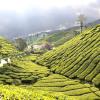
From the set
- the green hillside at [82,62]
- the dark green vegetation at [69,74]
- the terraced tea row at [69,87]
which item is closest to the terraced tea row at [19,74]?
the dark green vegetation at [69,74]

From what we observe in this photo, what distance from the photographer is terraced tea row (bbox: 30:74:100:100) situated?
11074 centimetres

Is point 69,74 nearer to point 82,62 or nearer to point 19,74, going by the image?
point 82,62

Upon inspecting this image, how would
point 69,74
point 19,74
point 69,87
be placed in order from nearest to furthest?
point 69,87 < point 69,74 < point 19,74

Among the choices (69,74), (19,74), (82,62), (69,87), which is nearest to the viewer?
(69,87)

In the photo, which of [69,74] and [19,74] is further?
[19,74]

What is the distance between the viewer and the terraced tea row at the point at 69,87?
363ft

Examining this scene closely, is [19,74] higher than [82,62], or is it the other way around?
[82,62]

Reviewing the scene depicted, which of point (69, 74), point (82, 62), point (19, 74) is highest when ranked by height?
point (82, 62)

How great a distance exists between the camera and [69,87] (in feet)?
414

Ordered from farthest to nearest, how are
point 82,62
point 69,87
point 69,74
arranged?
point 82,62 → point 69,74 → point 69,87

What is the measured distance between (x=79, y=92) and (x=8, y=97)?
255ft

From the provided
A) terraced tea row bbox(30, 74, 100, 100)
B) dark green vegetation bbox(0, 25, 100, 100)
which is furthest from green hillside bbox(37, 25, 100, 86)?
terraced tea row bbox(30, 74, 100, 100)

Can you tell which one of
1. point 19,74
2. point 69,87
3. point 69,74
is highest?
point 69,74

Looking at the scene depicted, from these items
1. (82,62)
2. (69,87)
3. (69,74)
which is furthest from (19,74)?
(69,87)
